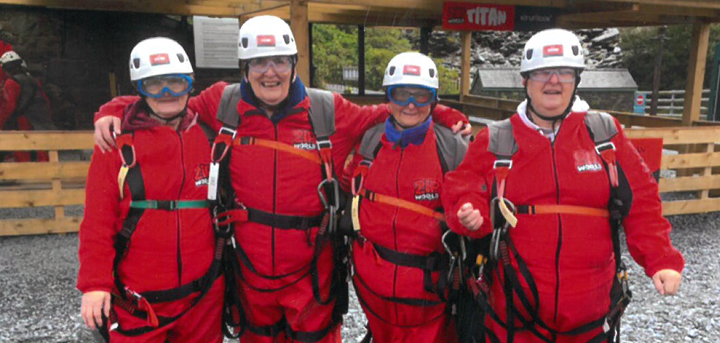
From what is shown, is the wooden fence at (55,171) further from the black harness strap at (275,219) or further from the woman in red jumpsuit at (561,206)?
the woman in red jumpsuit at (561,206)

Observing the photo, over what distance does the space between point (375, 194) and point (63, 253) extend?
5038 millimetres

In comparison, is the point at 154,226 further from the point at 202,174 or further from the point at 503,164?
the point at 503,164

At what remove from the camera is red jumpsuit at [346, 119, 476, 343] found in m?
2.91

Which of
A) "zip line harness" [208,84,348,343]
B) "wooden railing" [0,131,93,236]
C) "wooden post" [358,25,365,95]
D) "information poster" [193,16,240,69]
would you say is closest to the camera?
"zip line harness" [208,84,348,343]

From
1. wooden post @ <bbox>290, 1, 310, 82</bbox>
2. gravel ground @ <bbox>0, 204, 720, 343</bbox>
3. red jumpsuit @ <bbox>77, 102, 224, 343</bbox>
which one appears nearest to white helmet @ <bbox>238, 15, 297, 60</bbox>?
red jumpsuit @ <bbox>77, 102, 224, 343</bbox>

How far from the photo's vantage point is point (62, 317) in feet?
15.5

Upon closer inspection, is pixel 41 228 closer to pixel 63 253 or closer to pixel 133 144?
pixel 63 253

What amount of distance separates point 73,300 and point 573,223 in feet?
15.2

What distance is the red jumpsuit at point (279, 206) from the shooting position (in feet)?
9.93

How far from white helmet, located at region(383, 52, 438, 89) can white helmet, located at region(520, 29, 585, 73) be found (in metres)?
0.56

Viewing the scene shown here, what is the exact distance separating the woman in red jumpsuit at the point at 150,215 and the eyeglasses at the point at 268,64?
1.17ft

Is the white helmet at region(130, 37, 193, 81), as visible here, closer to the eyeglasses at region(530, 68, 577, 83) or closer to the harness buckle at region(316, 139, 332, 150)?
the harness buckle at region(316, 139, 332, 150)

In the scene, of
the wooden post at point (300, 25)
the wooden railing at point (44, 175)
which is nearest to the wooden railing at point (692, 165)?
the wooden post at point (300, 25)

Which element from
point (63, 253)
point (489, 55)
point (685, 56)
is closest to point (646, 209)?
point (63, 253)
